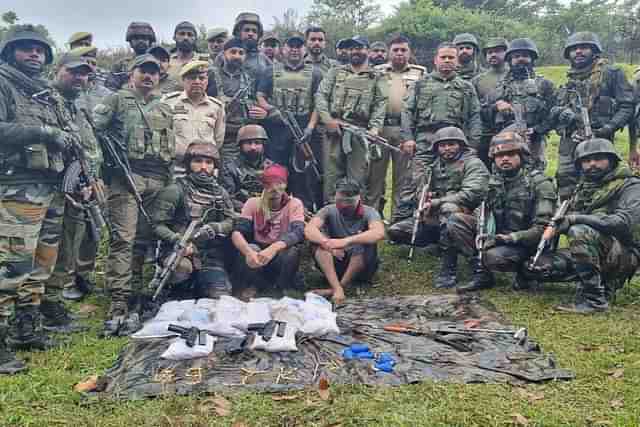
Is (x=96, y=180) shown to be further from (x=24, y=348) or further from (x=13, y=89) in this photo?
(x=24, y=348)

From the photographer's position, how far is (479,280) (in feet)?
22.2

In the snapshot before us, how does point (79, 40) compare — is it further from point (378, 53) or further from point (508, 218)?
point (508, 218)

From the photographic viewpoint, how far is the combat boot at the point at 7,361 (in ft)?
14.7

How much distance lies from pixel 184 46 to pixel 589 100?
17.7ft

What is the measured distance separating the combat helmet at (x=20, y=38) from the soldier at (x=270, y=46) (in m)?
4.33

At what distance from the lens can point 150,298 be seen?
636 centimetres

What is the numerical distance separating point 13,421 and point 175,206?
277 cm

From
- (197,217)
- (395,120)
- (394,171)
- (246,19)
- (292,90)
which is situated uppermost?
(246,19)

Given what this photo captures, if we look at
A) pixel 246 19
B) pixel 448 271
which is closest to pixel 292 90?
pixel 246 19

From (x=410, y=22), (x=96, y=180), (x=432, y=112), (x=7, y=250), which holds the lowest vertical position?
(x=7, y=250)

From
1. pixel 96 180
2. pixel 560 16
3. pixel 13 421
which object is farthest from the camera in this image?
pixel 560 16

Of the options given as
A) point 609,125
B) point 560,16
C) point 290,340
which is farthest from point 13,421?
point 560,16

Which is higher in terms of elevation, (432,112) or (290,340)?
(432,112)

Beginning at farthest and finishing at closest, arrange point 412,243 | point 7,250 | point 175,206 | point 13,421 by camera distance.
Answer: point 412,243 < point 175,206 < point 7,250 < point 13,421
